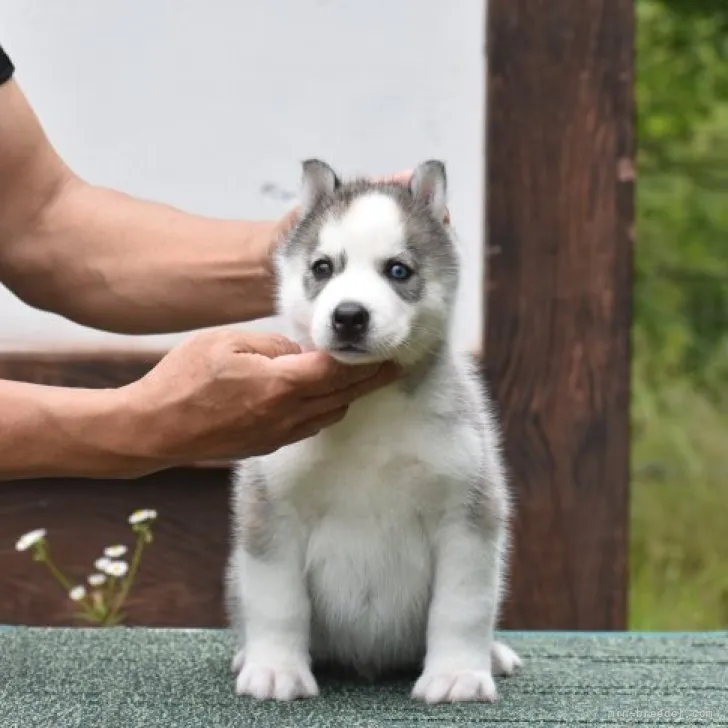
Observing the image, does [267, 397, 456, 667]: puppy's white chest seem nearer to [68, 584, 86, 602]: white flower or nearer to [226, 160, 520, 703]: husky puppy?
[226, 160, 520, 703]: husky puppy

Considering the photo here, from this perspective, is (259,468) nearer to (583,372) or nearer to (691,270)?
(583,372)

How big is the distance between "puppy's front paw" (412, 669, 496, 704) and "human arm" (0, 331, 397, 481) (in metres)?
0.45

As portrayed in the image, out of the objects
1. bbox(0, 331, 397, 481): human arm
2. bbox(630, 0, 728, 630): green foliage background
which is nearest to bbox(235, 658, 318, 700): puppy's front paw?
bbox(0, 331, 397, 481): human arm

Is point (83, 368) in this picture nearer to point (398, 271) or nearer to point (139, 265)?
point (139, 265)

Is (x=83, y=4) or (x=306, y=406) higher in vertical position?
(x=83, y=4)

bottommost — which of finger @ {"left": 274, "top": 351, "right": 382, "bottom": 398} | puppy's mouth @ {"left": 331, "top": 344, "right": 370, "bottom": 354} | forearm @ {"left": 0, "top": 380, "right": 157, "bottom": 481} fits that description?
forearm @ {"left": 0, "top": 380, "right": 157, "bottom": 481}

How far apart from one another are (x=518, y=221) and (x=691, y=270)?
2.55 metres

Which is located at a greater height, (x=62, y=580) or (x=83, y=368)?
(x=83, y=368)

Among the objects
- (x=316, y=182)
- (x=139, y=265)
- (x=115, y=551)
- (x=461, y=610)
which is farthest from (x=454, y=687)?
(x=115, y=551)

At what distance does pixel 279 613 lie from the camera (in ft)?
7.38

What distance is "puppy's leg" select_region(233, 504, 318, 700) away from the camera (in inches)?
88.2

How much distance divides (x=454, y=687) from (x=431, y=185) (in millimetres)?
824

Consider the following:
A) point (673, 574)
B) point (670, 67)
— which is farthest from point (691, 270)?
point (673, 574)

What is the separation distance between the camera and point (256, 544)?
2266 mm
